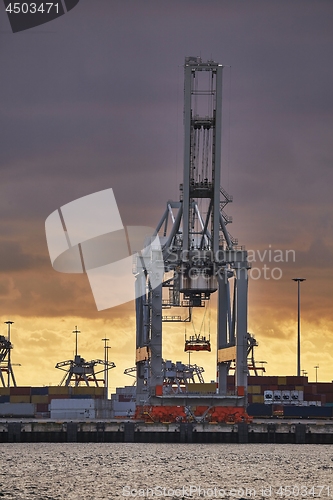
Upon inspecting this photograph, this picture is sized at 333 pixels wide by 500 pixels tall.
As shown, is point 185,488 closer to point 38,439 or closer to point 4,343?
point 38,439

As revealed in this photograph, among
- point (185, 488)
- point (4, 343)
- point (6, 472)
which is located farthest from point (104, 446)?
point (4, 343)

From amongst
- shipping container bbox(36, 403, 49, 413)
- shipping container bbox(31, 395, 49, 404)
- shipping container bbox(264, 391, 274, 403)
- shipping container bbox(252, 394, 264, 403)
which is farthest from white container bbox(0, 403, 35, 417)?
shipping container bbox(264, 391, 274, 403)

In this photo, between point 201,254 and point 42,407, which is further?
point 42,407

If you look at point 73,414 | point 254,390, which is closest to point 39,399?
point 254,390

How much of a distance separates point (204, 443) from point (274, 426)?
383 cm

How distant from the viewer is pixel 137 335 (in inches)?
3356

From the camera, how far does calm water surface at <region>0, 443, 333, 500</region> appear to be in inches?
1891

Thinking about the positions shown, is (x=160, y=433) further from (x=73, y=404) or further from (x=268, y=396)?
(x=268, y=396)

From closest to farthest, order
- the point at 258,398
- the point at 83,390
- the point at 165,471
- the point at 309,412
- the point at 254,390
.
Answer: the point at 165,471 → the point at 309,412 → the point at 258,398 → the point at 254,390 → the point at 83,390

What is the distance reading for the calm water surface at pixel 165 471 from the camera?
4803cm

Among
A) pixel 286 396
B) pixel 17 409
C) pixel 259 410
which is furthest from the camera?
pixel 286 396

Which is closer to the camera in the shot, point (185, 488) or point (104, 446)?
point (185, 488)

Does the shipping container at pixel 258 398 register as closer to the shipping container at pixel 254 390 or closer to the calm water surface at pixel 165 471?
the shipping container at pixel 254 390

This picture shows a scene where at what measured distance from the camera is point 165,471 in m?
55.0
